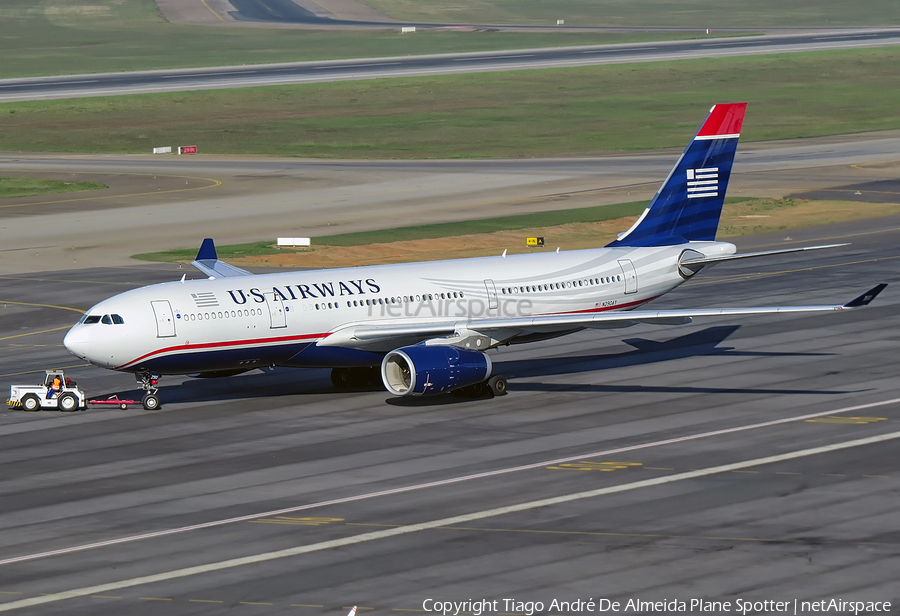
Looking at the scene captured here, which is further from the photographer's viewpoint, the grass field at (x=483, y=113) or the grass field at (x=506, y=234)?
the grass field at (x=483, y=113)

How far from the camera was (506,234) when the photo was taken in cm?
9219

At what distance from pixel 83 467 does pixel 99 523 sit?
20.5ft

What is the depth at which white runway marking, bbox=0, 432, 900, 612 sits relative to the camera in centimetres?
3119

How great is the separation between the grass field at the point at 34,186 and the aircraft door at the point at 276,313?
238 feet

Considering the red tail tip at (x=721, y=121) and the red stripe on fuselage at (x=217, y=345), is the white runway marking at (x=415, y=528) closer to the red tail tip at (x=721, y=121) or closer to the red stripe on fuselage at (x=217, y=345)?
the red stripe on fuselage at (x=217, y=345)

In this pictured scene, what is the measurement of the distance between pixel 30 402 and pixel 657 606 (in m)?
29.6

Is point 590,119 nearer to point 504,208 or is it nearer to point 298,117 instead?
point 298,117

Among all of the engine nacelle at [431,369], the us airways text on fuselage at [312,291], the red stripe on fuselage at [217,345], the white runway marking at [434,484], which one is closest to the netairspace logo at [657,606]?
the white runway marking at [434,484]

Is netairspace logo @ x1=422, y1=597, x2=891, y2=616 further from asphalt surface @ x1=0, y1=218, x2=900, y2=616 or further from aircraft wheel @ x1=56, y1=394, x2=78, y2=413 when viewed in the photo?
aircraft wheel @ x1=56, y1=394, x2=78, y2=413

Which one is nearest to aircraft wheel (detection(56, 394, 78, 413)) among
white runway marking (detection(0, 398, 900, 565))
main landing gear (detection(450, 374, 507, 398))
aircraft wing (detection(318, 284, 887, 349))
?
aircraft wing (detection(318, 284, 887, 349))

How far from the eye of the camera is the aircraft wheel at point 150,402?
50312 millimetres

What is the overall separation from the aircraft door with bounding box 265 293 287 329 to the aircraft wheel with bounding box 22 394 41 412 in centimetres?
944

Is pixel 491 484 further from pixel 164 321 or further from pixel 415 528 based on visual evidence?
pixel 164 321

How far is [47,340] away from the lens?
6588 centimetres
